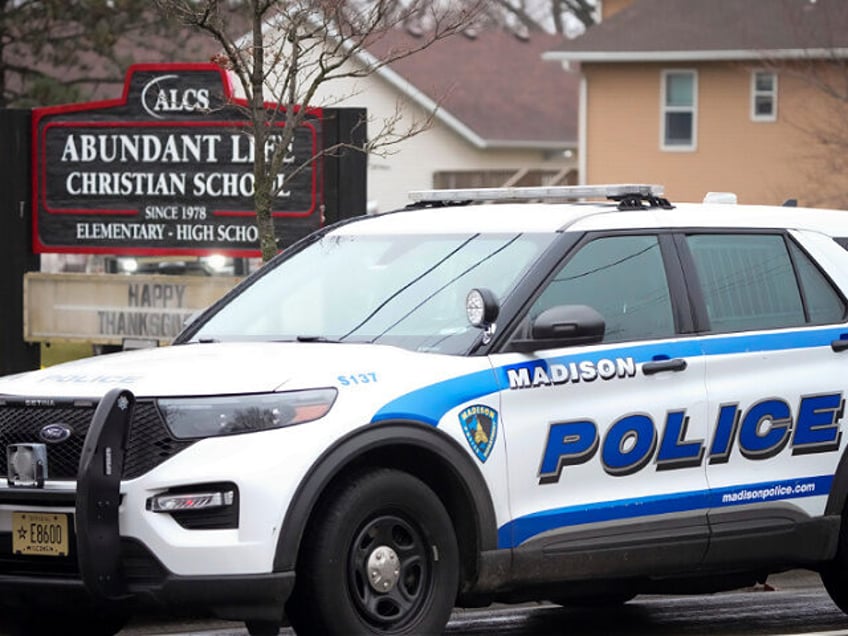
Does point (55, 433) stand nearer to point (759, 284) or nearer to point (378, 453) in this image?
point (378, 453)

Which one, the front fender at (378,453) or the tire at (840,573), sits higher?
the front fender at (378,453)

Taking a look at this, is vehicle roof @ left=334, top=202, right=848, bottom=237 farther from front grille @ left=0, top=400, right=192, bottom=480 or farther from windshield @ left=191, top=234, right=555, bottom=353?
front grille @ left=0, top=400, right=192, bottom=480

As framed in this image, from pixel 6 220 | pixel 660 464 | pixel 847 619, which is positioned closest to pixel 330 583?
pixel 660 464

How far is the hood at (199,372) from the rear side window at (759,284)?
1.59 meters

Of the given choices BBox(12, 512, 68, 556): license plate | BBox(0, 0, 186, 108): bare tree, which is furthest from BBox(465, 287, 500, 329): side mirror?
BBox(0, 0, 186, 108): bare tree

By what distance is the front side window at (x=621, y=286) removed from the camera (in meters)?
7.61

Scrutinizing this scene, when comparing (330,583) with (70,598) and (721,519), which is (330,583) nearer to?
(70,598)

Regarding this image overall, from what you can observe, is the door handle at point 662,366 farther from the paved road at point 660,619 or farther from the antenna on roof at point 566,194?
the paved road at point 660,619

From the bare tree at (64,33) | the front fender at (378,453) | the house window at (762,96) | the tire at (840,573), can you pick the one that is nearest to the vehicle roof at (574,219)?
the front fender at (378,453)

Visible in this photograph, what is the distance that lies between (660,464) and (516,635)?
1.28 metres

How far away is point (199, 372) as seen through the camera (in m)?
6.76

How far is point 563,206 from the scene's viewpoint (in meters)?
8.00

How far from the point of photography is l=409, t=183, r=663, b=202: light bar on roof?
Answer: 318 inches

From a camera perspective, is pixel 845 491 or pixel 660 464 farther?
pixel 845 491
